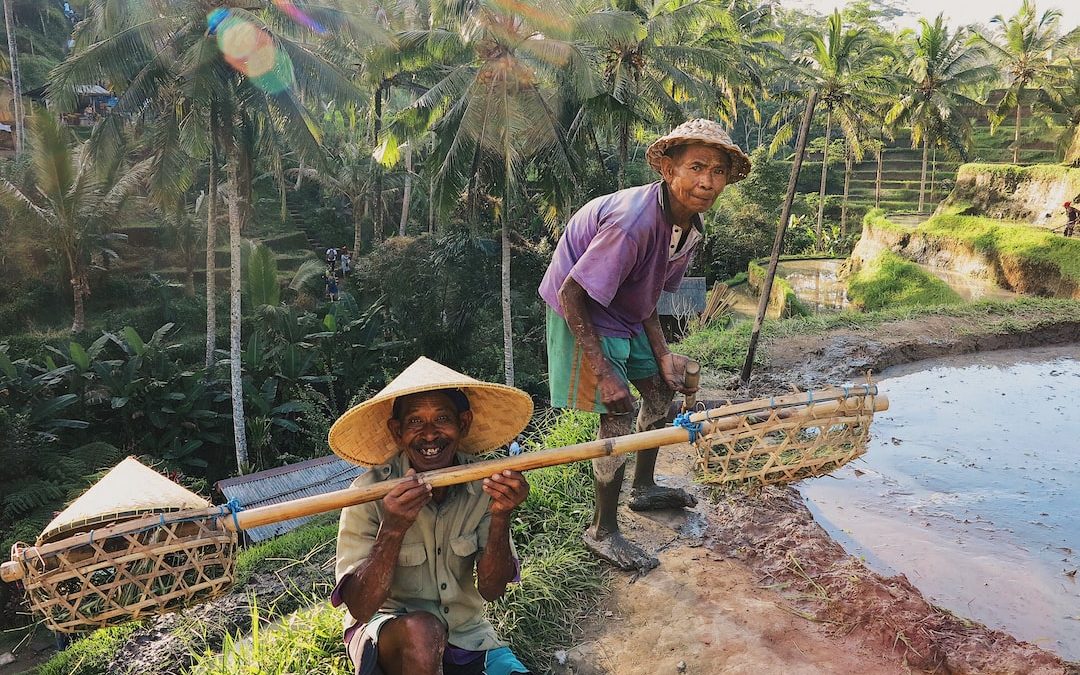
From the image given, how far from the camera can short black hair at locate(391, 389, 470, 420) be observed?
2.18 meters

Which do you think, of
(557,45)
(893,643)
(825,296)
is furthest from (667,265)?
(825,296)

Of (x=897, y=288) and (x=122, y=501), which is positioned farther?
(x=897, y=288)

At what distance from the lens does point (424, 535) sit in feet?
7.20

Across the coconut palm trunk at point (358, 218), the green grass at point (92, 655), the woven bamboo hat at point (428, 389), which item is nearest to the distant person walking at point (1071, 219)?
the woven bamboo hat at point (428, 389)

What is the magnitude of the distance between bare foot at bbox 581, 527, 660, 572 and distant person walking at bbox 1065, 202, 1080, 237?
1875 centimetres

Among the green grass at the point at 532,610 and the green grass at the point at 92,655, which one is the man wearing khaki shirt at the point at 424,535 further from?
the green grass at the point at 92,655

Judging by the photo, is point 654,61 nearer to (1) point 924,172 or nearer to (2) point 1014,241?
(2) point 1014,241

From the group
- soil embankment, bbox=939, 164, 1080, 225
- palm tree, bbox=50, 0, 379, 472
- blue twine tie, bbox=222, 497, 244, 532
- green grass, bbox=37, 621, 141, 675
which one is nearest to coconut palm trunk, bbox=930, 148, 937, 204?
soil embankment, bbox=939, 164, 1080, 225

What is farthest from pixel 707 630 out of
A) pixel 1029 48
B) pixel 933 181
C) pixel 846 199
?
pixel 933 181

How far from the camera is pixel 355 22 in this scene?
12.6 metres

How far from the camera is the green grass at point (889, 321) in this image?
28.7 ft

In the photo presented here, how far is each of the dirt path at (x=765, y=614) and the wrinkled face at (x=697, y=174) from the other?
65.7 inches

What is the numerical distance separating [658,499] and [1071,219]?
18.6 m

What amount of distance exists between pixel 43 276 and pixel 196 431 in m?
8.69
